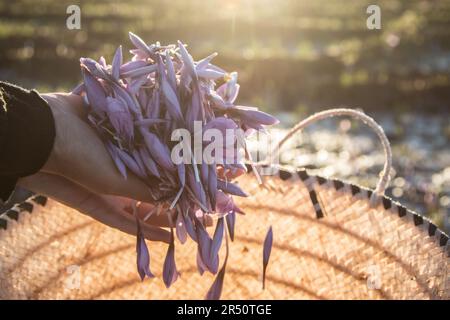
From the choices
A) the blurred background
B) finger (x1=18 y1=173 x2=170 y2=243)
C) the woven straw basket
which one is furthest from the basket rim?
the blurred background

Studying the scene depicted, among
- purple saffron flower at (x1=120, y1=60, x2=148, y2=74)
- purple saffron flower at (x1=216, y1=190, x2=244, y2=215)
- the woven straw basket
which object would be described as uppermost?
purple saffron flower at (x1=120, y1=60, x2=148, y2=74)

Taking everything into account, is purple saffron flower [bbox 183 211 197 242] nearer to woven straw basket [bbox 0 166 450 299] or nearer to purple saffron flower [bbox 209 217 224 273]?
purple saffron flower [bbox 209 217 224 273]

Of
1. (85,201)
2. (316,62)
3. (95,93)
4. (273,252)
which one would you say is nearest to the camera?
(95,93)

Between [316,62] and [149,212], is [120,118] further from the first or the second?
[316,62]

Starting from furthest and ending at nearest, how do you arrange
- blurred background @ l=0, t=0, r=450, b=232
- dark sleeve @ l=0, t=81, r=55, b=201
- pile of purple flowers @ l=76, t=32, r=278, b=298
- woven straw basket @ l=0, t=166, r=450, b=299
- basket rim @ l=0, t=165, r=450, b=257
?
blurred background @ l=0, t=0, r=450, b=232 < woven straw basket @ l=0, t=166, r=450, b=299 < basket rim @ l=0, t=165, r=450, b=257 < pile of purple flowers @ l=76, t=32, r=278, b=298 < dark sleeve @ l=0, t=81, r=55, b=201

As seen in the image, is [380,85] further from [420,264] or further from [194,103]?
[194,103]

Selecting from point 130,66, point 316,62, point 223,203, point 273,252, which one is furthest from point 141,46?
point 316,62
